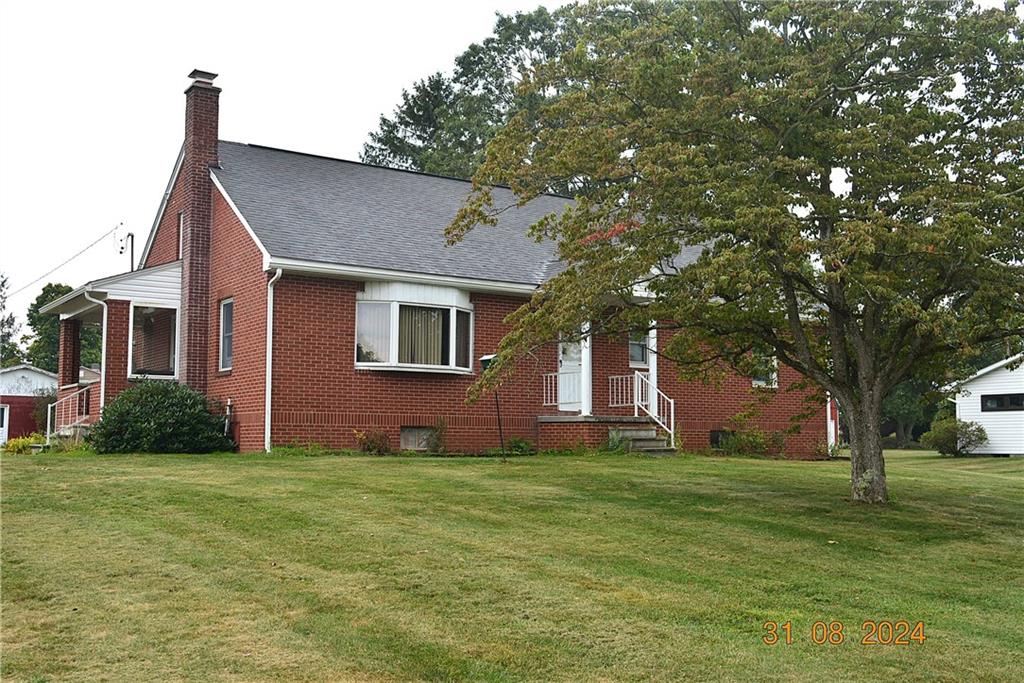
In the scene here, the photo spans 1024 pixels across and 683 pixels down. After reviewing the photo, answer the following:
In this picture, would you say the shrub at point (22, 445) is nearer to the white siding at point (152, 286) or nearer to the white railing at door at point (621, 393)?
the white siding at point (152, 286)

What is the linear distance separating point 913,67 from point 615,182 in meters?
3.80

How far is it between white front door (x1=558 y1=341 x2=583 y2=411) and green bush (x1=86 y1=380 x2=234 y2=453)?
663 cm

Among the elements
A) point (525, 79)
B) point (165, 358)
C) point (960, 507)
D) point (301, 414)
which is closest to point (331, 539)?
point (525, 79)

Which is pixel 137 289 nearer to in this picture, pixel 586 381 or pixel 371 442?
pixel 371 442

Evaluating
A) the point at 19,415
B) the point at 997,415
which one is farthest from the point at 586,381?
the point at 19,415

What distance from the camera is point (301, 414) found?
18781 mm

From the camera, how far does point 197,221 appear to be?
2166 cm

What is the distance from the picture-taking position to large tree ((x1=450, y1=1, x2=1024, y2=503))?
452 inches

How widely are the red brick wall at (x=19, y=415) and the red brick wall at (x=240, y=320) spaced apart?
1639 centimetres

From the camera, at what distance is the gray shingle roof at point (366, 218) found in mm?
19719

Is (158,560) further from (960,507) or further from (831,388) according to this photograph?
(960,507)

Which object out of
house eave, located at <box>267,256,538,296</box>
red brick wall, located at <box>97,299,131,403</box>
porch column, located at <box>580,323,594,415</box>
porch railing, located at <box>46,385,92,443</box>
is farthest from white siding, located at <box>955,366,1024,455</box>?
porch railing, located at <box>46,385,92,443</box>

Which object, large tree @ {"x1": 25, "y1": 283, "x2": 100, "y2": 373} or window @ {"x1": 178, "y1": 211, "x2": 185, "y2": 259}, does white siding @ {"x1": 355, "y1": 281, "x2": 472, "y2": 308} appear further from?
large tree @ {"x1": 25, "y1": 283, "x2": 100, "y2": 373}
